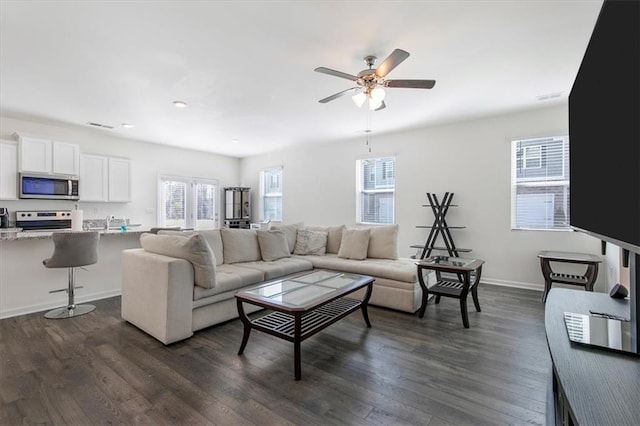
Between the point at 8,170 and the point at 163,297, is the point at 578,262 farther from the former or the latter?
the point at 8,170

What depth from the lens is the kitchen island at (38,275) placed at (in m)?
3.28

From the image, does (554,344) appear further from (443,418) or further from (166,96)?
(166,96)

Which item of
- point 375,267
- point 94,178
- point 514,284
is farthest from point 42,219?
point 514,284

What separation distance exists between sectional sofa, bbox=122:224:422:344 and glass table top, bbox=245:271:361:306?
0.57 metres

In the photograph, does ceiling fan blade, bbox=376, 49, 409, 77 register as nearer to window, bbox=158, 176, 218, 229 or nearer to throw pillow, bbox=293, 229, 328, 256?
throw pillow, bbox=293, 229, 328, 256

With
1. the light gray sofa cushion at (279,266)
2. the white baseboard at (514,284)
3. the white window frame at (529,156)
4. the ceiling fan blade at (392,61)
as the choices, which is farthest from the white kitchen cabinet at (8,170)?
the white window frame at (529,156)

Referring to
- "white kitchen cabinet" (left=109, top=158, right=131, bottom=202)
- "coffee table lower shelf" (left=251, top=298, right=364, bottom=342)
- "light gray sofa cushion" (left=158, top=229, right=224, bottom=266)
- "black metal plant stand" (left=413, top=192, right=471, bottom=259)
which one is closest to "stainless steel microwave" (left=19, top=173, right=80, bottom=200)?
"white kitchen cabinet" (left=109, top=158, right=131, bottom=202)

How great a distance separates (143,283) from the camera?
2.87 meters

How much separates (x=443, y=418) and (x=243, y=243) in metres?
3.04

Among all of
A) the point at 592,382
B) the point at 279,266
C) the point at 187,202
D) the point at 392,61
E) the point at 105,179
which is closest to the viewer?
the point at 592,382

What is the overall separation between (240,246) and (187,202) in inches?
145

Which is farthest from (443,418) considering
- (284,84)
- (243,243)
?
(284,84)

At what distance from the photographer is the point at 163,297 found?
262cm

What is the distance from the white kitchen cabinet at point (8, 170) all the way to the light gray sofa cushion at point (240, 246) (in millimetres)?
3300
